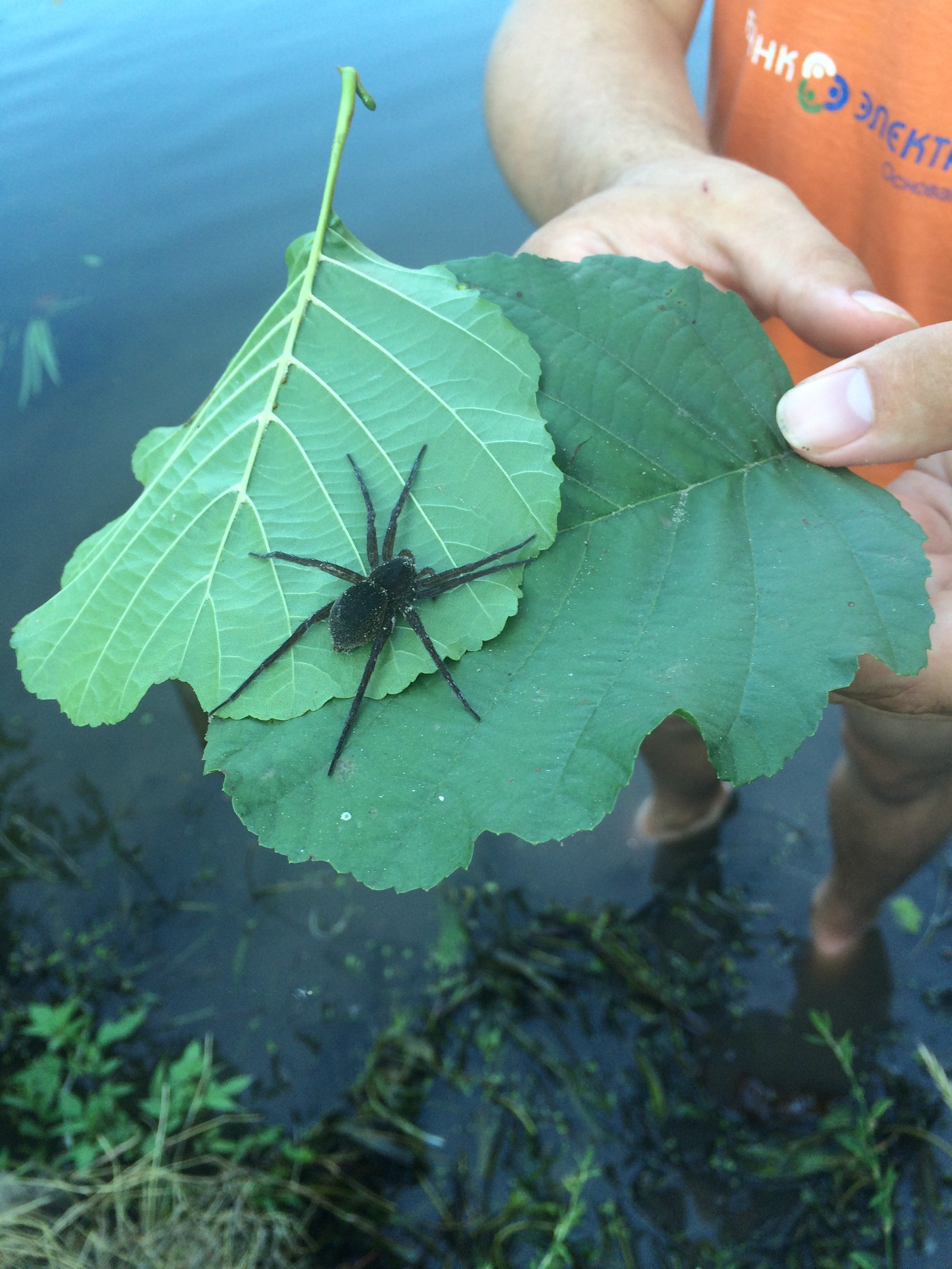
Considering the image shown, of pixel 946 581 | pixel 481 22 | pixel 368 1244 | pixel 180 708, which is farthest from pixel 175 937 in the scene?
pixel 481 22

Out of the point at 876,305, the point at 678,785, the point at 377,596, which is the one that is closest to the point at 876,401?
the point at 876,305

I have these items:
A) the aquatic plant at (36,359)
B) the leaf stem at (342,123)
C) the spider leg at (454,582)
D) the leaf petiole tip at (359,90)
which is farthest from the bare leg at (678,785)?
the aquatic plant at (36,359)

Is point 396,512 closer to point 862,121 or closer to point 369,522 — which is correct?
point 369,522

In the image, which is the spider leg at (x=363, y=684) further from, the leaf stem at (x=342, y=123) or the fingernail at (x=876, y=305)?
the fingernail at (x=876, y=305)

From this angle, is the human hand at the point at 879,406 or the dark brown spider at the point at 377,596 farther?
the human hand at the point at 879,406

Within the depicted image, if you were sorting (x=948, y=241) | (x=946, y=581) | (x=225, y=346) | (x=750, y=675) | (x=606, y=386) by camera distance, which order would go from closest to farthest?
(x=750, y=675) → (x=606, y=386) → (x=946, y=581) → (x=948, y=241) → (x=225, y=346)

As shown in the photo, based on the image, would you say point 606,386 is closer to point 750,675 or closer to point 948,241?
point 750,675
